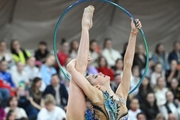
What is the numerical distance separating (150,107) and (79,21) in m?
3.12

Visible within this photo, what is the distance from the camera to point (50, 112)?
9891 mm

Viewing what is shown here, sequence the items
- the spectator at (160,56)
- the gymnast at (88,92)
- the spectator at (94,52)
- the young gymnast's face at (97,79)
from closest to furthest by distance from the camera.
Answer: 1. the gymnast at (88,92)
2. the young gymnast's face at (97,79)
3. the spectator at (94,52)
4. the spectator at (160,56)

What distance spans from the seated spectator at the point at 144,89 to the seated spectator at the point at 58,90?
1694mm

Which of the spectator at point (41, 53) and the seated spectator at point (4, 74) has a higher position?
the spectator at point (41, 53)

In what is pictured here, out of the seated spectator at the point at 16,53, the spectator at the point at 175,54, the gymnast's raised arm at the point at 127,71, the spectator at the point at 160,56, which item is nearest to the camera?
the gymnast's raised arm at the point at 127,71

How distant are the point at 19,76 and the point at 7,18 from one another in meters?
2.18

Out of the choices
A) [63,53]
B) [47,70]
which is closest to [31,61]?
[47,70]

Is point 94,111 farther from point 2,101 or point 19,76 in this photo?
point 19,76

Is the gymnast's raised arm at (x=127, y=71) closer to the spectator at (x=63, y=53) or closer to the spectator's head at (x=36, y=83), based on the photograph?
the spectator's head at (x=36, y=83)

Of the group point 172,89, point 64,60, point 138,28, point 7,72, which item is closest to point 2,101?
point 7,72

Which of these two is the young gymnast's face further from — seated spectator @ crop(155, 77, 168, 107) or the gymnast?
seated spectator @ crop(155, 77, 168, 107)

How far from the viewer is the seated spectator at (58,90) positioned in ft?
34.6

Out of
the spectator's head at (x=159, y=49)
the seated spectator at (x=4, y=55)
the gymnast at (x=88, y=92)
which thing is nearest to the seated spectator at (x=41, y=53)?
the seated spectator at (x=4, y=55)

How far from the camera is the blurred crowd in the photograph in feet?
32.8
